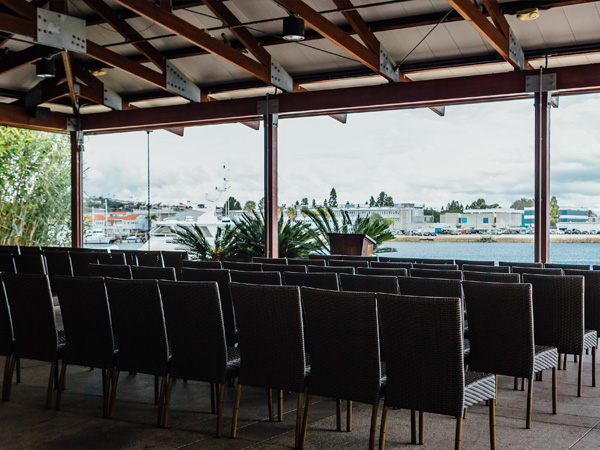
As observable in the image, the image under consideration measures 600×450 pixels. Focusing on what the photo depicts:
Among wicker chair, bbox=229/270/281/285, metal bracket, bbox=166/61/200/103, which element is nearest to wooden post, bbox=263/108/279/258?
metal bracket, bbox=166/61/200/103

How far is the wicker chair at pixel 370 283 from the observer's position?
409 centimetres

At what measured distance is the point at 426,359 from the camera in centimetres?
301

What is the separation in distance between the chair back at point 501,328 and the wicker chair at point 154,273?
227 cm

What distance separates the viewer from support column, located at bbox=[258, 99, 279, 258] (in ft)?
34.3

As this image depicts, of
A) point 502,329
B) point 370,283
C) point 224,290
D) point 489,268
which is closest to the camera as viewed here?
point 502,329

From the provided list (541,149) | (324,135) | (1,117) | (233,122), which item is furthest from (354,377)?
(324,135)

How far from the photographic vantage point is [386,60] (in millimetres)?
8961

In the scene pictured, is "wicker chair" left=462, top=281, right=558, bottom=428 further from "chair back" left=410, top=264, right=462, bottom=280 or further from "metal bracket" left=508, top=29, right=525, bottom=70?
"metal bracket" left=508, top=29, right=525, bottom=70

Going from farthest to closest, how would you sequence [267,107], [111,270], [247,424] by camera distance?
[267,107] → [111,270] → [247,424]

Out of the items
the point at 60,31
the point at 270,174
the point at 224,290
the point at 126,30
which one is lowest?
the point at 224,290

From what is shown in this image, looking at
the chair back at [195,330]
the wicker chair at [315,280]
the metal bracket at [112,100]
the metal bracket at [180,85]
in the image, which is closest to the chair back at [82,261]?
the wicker chair at [315,280]

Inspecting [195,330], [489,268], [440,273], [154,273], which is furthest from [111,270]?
[489,268]

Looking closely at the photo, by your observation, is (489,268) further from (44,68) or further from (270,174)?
(44,68)

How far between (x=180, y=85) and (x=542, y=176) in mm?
5847
